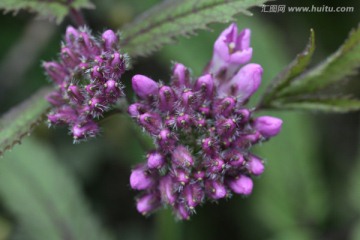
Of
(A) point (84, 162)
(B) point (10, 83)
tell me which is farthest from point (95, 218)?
(B) point (10, 83)

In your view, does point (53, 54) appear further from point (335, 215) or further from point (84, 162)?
point (335, 215)

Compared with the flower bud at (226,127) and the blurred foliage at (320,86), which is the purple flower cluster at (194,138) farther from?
the blurred foliage at (320,86)

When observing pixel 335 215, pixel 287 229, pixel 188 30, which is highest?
pixel 188 30

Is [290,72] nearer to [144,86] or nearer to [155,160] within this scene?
[144,86]

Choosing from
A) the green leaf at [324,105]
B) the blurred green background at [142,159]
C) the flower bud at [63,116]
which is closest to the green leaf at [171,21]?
the flower bud at [63,116]

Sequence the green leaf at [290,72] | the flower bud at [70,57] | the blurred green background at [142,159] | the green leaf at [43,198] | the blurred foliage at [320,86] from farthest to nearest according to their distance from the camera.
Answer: the blurred green background at [142,159] → the green leaf at [43,198] → the blurred foliage at [320,86] → the flower bud at [70,57] → the green leaf at [290,72]

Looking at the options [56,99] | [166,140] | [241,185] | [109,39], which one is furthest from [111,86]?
[241,185]

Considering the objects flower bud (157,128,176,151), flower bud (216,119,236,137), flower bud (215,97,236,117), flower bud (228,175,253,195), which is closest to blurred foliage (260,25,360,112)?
flower bud (215,97,236,117)
